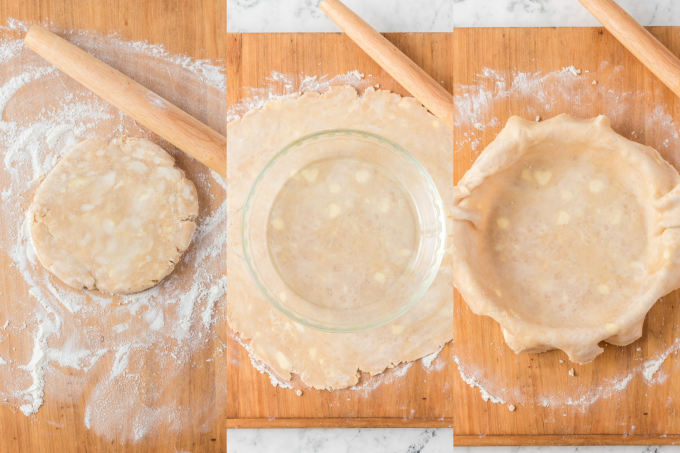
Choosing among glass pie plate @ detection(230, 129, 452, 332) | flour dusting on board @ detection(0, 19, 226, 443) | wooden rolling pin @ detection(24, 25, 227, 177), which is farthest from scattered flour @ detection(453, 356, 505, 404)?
wooden rolling pin @ detection(24, 25, 227, 177)

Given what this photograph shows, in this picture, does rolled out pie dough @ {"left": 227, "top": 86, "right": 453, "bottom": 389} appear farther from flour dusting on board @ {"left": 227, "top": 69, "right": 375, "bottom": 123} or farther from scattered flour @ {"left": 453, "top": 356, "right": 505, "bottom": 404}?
scattered flour @ {"left": 453, "top": 356, "right": 505, "bottom": 404}

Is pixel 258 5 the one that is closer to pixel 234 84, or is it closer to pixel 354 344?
pixel 234 84

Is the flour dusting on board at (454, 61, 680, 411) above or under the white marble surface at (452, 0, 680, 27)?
under

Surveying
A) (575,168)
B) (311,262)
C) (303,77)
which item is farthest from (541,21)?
(311,262)

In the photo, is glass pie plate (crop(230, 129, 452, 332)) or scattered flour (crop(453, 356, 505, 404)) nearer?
glass pie plate (crop(230, 129, 452, 332))

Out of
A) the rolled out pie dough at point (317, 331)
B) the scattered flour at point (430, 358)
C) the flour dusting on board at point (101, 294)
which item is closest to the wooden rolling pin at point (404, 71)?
the rolled out pie dough at point (317, 331)

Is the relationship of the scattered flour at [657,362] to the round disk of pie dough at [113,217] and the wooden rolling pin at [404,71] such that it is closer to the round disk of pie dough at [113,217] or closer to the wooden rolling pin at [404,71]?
the wooden rolling pin at [404,71]
